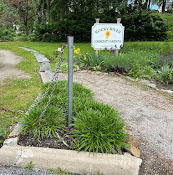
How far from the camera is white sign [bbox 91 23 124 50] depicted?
6.45 meters

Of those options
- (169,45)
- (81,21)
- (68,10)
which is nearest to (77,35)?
(81,21)

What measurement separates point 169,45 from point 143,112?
399 cm

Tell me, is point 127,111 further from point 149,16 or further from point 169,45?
point 149,16

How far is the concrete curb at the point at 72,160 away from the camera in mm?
1805

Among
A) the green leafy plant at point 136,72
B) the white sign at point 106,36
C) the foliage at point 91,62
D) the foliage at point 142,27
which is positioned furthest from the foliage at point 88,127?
the foliage at point 142,27

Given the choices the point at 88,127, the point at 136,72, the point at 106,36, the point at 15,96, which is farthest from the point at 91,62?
the point at 88,127

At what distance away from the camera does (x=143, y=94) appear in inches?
157

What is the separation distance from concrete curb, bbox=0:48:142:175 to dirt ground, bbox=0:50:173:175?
23 cm

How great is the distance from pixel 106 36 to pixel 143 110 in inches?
161

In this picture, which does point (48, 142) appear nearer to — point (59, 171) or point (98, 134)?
point (59, 171)

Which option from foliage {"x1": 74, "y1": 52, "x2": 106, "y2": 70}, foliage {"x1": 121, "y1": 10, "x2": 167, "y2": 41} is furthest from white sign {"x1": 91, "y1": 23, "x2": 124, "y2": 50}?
foliage {"x1": 121, "y1": 10, "x2": 167, "y2": 41}

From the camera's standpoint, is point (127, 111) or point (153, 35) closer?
point (127, 111)

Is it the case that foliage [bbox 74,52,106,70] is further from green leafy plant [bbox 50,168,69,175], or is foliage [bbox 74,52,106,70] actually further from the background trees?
the background trees

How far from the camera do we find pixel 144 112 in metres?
3.09
